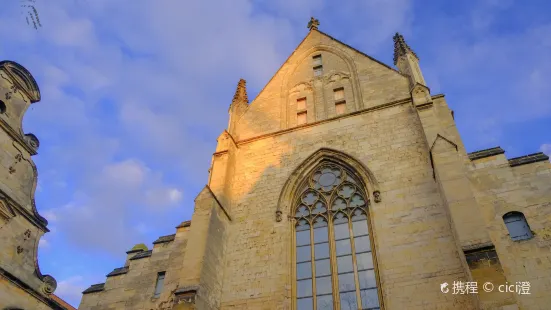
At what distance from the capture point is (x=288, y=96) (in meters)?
15.9

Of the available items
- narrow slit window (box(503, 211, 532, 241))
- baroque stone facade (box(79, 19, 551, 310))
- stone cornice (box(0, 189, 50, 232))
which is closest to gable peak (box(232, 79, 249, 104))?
baroque stone facade (box(79, 19, 551, 310))

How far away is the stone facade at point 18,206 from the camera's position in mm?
9425

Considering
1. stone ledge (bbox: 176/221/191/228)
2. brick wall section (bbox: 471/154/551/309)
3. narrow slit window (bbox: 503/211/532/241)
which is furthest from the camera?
stone ledge (bbox: 176/221/191/228)

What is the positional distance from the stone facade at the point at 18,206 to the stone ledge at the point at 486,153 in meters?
10.8

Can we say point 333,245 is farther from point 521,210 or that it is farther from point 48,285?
point 48,285

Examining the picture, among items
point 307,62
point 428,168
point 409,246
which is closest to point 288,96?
point 307,62

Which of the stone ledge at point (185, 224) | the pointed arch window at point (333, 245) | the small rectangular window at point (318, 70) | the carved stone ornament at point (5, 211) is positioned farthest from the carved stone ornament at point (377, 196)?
the carved stone ornament at point (5, 211)

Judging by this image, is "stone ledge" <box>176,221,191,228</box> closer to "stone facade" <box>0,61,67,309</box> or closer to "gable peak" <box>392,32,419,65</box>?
"stone facade" <box>0,61,67,309</box>

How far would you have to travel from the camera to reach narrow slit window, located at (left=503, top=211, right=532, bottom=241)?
880 cm

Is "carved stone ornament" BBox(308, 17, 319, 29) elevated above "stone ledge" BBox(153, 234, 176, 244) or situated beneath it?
elevated above

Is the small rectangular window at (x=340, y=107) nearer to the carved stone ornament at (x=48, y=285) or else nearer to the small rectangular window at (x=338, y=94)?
the small rectangular window at (x=338, y=94)

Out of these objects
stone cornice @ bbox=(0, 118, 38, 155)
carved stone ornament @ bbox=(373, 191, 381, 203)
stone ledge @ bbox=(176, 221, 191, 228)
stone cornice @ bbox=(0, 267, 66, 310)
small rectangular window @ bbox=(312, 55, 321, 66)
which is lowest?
stone cornice @ bbox=(0, 267, 66, 310)

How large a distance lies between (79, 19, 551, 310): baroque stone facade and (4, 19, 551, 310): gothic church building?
0.10ft

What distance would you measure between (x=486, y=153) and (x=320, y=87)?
6773mm
